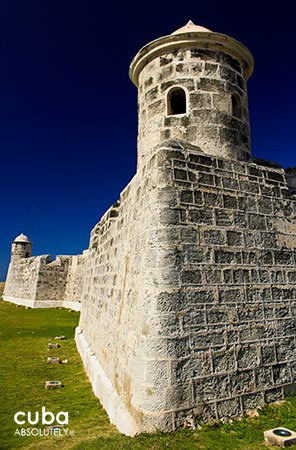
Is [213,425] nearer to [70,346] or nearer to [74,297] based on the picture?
[70,346]

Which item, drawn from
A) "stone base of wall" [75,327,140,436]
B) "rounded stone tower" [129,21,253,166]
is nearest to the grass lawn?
"stone base of wall" [75,327,140,436]

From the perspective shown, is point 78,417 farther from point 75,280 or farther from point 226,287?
point 75,280

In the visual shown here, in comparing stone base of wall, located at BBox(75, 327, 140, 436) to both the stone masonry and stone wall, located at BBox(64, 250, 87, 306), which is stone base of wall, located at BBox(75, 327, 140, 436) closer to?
stone wall, located at BBox(64, 250, 87, 306)

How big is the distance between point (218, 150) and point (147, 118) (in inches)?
59.4

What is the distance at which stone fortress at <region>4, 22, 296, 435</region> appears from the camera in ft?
11.6

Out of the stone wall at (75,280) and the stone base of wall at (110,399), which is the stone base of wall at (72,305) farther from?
the stone base of wall at (110,399)

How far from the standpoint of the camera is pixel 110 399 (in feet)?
14.3

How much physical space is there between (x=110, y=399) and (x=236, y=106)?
544cm

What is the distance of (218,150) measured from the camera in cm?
535

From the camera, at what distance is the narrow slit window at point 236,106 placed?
231 inches

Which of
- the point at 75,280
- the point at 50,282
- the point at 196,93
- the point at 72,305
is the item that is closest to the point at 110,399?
the point at 196,93

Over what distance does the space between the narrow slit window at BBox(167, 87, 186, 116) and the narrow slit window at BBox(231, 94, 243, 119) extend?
36.5 inches

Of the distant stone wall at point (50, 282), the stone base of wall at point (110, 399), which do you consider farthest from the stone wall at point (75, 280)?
the stone base of wall at point (110, 399)

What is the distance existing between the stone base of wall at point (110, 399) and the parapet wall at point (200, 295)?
0.9 inches
